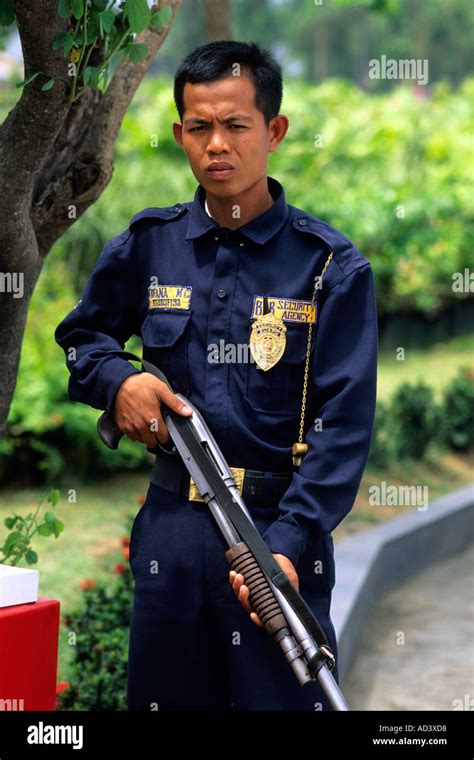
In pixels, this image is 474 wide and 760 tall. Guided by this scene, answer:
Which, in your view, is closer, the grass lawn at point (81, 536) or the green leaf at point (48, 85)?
the green leaf at point (48, 85)

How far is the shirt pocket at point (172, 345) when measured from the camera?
273cm

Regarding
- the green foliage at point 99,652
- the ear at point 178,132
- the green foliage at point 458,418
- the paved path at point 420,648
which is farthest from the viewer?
the green foliage at point 458,418

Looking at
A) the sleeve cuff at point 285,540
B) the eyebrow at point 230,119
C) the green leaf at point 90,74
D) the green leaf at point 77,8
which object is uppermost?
the green leaf at point 77,8

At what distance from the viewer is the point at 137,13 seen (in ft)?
8.95

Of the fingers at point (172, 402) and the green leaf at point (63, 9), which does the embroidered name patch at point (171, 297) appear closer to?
the fingers at point (172, 402)

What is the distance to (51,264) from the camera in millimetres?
8664

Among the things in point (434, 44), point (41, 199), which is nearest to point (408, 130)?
point (41, 199)

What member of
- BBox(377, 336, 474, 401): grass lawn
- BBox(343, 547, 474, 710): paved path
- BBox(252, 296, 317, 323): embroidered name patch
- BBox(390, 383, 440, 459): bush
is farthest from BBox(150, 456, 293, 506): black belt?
BBox(377, 336, 474, 401): grass lawn

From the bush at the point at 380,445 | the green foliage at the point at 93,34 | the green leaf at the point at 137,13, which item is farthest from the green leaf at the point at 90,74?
the bush at the point at 380,445

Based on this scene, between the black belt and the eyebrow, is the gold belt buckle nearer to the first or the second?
the black belt

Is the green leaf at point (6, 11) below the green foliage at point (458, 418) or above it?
below

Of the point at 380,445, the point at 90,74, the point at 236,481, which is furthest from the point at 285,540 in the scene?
the point at 380,445

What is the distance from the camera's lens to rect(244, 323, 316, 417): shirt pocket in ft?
8.79

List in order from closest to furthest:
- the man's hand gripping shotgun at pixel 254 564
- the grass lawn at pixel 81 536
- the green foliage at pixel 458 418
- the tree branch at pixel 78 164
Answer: the man's hand gripping shotgun at pixel 254 564 → the tree branch at pixel 78 164 → the grass lawn at pixel 81 536 → the green foliage at pixel 458 418
